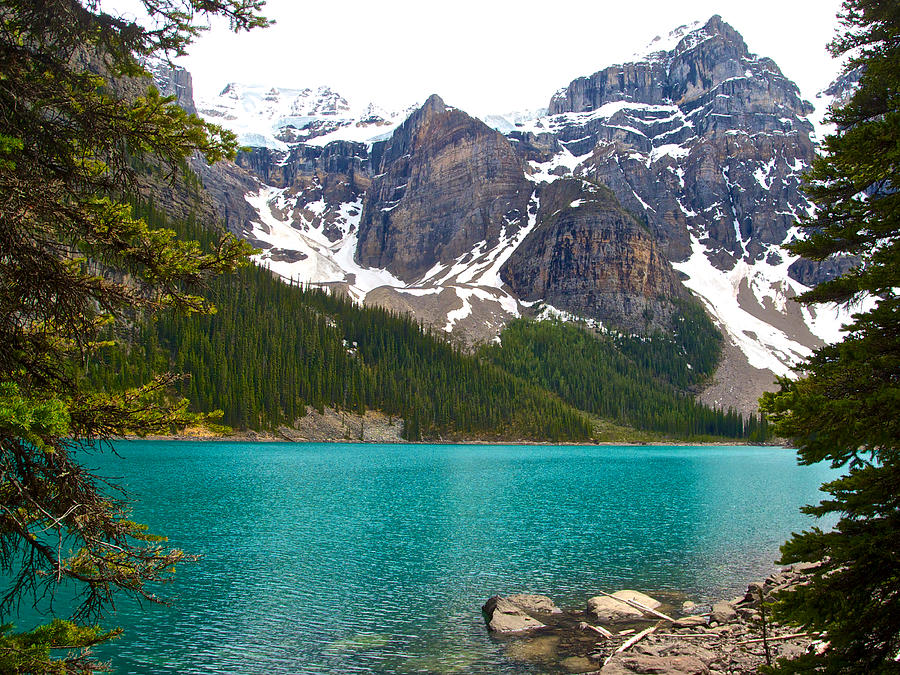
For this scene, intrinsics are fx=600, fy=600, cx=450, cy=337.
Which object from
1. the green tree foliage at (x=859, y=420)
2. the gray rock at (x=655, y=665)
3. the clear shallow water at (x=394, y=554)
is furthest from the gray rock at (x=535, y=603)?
the green tree foliage at (x=859, y=420)

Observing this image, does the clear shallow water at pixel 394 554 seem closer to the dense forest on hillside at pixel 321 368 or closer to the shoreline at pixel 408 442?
the shoreline at pixel 408 442

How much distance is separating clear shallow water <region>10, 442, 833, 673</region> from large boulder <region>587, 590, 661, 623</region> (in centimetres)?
160

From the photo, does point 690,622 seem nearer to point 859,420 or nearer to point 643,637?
point 643,637

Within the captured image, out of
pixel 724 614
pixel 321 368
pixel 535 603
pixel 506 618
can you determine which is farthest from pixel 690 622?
pixel 321 368

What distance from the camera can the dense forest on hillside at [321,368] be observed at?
409 ft

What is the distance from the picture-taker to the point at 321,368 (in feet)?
493

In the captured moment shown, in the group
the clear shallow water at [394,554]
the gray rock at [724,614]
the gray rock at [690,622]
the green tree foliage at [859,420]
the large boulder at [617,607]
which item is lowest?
the clear shallow water at [394,554]

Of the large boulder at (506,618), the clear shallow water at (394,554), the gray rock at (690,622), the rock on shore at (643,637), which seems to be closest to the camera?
the rock on shore at (643,637)

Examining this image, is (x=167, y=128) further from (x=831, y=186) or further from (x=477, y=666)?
(x=477, y=666)

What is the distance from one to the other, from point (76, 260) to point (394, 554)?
91.6ft

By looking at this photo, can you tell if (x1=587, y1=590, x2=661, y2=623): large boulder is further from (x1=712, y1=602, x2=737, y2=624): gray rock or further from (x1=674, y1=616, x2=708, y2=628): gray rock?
(x1=712, y1=602, x2=737, y2=624): gray rock

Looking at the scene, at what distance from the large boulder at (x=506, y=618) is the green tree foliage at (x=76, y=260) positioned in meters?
15.9

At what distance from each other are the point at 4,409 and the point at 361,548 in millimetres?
30076

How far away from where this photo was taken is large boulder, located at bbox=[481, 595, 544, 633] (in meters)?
21.2
